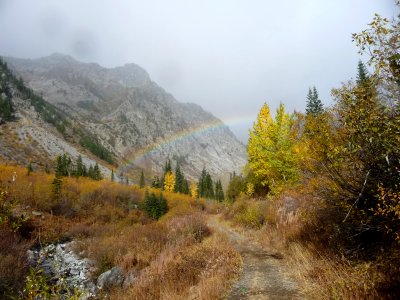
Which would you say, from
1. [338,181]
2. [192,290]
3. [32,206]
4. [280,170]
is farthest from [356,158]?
[32,206]

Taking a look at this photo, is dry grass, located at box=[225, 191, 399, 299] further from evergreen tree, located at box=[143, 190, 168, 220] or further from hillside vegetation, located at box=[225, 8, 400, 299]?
evergreen tree, located at box=[143, 190, 168, 220]

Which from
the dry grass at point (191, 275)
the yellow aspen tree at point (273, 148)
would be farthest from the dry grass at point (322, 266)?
the yellow aspen tree at point (273, 148)

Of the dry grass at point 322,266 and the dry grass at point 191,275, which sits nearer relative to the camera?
the dry grass at point 322,266

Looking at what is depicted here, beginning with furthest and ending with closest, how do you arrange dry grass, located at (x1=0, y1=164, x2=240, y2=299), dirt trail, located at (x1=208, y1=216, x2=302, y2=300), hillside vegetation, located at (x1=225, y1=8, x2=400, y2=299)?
dry grass, located at (x1=0, y1=164, x2=240, y2=299), dirt trail, located at (x1=208, y1=216, x2=302, y2=300), hillside vegetation, located at (x1=225, y1=8, x2=400, y2=299)

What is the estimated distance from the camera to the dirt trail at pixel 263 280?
25.4 feet

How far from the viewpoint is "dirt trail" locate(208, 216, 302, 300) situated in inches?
305

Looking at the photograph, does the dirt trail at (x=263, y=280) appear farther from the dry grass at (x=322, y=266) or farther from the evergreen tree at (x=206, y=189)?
the evergreen tree at (x=206, y=189)

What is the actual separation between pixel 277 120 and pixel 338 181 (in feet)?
69.7

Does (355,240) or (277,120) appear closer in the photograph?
(355,240)

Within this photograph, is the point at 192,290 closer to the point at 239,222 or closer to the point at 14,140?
the point at 239,222

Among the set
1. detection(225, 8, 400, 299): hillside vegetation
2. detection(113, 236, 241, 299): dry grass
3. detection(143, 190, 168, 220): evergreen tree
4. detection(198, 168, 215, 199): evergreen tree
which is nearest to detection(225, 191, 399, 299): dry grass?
detection(225, 8, 400, 299): hillside vegetation

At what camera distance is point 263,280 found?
356 inches

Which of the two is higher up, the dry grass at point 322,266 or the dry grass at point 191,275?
the dry grass at point 322,266

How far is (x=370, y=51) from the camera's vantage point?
19.8 ft
